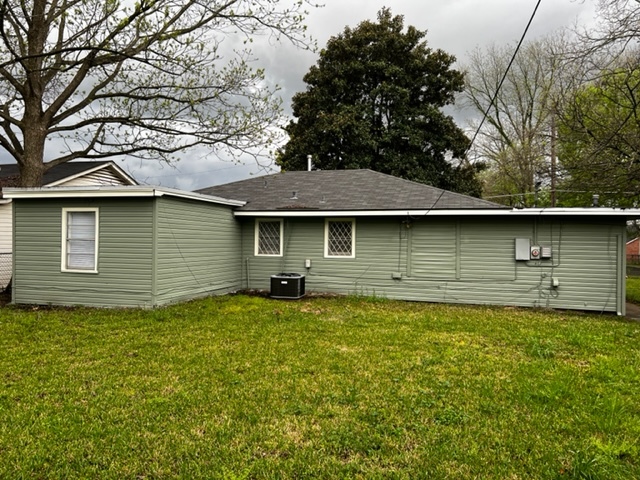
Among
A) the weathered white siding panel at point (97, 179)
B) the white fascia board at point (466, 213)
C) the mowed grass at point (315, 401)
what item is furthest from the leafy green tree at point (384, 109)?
the mowed grass at point (315, 401)

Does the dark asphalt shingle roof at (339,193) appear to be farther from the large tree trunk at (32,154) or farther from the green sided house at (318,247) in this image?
the large tree trunk at (32,154)

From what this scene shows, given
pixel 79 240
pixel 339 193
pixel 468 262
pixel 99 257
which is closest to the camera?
pixel 99 257

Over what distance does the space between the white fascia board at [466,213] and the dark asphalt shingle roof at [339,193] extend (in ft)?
0.45

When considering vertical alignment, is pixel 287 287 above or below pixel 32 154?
below

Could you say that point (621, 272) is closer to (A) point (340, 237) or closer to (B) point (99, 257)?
(A) point (340, 237)

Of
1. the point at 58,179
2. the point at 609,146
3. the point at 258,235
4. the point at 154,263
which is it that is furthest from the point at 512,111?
the point at 58,179

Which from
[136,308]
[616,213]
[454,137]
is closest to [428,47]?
[454,137]

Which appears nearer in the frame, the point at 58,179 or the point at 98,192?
the point at 98,192

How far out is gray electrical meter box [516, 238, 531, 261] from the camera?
9312 millimetres

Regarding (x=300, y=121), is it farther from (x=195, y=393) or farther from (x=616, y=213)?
(x=195, y=393)

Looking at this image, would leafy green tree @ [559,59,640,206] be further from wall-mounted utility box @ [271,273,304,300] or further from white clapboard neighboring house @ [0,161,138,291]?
white clapboard neighboring house @ [0,161,138,291]

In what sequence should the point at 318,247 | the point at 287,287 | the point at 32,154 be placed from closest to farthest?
the point at 287,287 → the point at 32,154 → the point at 318,247

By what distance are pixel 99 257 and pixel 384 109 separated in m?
16.4

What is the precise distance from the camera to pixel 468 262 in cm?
977
